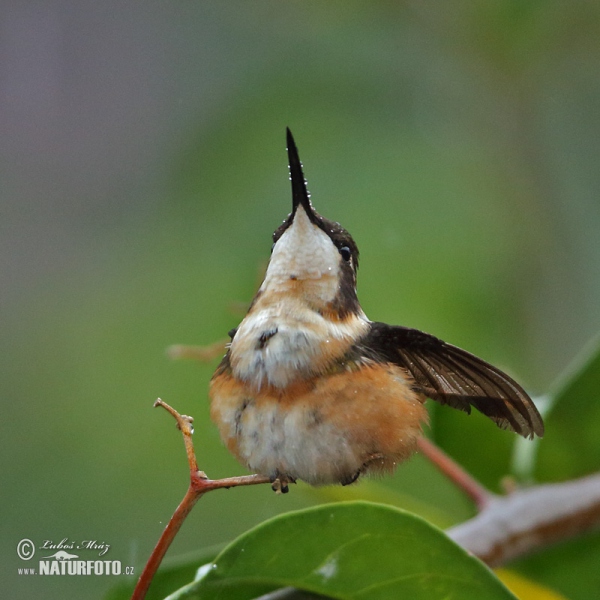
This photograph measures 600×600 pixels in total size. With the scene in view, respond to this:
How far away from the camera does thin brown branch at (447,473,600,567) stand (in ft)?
2.90

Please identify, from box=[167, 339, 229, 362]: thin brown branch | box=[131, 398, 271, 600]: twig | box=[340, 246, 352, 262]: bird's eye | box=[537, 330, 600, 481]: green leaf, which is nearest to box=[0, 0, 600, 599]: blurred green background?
box=[537, 330, 600, 481]: green leaf

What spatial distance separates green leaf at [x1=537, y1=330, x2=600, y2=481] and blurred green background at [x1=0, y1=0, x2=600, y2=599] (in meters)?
0.40

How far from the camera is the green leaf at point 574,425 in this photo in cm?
103

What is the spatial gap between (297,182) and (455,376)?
0.19m

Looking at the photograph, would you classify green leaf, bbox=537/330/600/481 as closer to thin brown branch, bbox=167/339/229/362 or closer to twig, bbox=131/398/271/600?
thin brown branch, bbox=167/339/229/362

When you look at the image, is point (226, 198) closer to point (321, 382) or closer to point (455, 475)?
point (455, 475)

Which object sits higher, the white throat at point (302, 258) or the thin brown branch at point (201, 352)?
the white throat at point (302, 258)

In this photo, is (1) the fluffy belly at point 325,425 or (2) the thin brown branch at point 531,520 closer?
(1) the fluffy belly at point 325,425

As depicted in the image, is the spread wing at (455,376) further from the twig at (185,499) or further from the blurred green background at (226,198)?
the blurred green background at (226,198)

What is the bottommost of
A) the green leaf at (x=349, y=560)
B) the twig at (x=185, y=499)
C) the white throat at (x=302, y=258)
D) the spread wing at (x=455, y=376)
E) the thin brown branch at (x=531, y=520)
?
the thin brown branch at (x=531, y=520)

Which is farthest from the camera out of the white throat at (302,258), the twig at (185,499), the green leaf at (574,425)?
the green leaf at (574,425)

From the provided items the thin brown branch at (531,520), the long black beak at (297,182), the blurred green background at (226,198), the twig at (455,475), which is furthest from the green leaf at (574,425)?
the long black beak at (297,182)

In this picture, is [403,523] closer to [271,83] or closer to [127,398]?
[127,398]

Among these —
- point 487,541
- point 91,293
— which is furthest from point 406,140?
point 487,541
